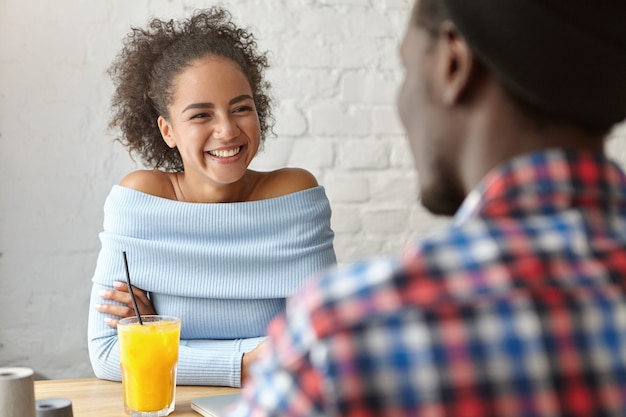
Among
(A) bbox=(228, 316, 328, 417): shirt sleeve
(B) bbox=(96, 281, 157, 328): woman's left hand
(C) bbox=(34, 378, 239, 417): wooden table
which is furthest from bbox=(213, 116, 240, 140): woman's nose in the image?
(A) bbox=(228, 316, 328, 417): shirt sleeve

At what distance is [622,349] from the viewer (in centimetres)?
49

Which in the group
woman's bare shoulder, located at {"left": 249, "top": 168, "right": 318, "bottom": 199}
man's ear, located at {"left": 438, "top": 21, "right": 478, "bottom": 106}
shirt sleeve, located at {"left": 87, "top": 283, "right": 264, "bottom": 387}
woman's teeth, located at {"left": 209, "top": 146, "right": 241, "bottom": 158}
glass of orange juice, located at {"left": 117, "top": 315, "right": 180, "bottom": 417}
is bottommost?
shirt sleeve, located at {"left": 87, "top": 283, "right": 264, "bottom": 387}

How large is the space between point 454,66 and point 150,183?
4.44ft

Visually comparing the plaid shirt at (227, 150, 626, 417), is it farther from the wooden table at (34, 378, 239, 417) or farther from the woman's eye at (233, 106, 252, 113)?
the woman's eye at (233, 106, 252, 113)

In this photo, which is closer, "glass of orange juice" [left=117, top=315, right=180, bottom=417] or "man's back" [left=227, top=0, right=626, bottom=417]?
"man's back" [left=227, top=0, right=626, bottom=417]

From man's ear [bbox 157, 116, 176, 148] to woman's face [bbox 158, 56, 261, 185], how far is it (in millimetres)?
92

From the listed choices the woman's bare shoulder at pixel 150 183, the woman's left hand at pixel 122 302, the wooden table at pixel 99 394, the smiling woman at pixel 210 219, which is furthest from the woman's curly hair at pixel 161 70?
the wooden table at pixel 99 394

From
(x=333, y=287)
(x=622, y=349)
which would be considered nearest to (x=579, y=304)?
(x=622, y=349)

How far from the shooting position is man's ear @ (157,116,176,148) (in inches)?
74.7

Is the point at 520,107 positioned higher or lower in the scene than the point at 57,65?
lower

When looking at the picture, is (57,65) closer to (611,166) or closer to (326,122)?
(326,122)

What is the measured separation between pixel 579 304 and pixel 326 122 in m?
1.99

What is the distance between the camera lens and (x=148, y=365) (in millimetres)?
1223

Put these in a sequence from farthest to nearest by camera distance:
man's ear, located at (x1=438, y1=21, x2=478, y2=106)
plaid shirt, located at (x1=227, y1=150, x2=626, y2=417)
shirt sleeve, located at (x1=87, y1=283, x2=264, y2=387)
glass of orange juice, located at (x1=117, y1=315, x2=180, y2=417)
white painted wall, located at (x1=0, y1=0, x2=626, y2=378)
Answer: white painted wall, located at (x1=0, y1=0, x2=626, y2=378)
shirt sleeve, located at (x1=87, y1=283, x2=264, y2=387)
glass of orange juice, located at (x1=117, y1=315, x2=180, y2=417)
man's ear, located at (x1=438, y1=21, x2=478, y2=106)
plaid shirt, located at (x1=227, y1=150, x2=626, y2=417)
